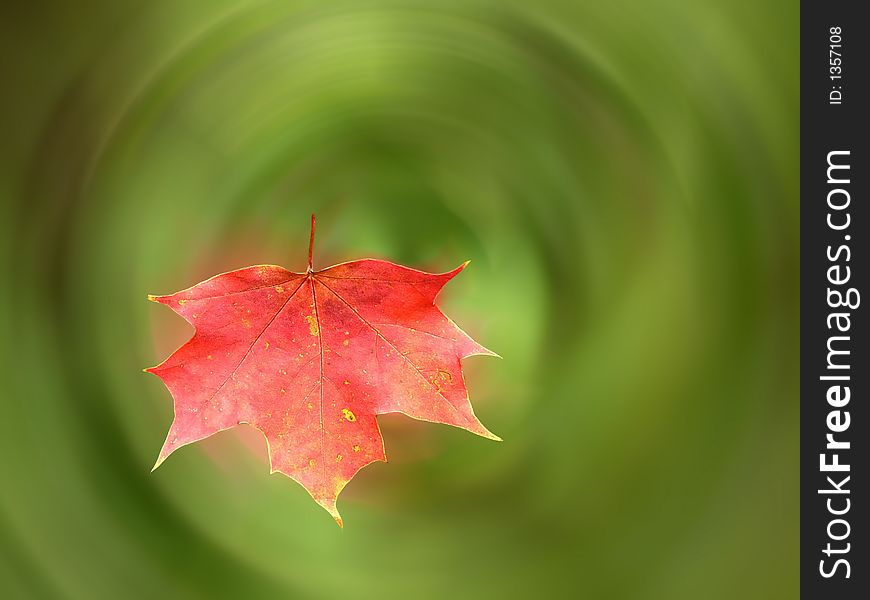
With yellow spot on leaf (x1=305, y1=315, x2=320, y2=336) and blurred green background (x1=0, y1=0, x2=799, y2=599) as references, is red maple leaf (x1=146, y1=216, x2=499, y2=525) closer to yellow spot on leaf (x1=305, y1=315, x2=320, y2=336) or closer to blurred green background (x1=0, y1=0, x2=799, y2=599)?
yellow spot on leaf (x1=305, y1=315, x2=320, y2=336)

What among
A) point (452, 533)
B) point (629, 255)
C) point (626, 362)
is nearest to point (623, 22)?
point (629, 255)
